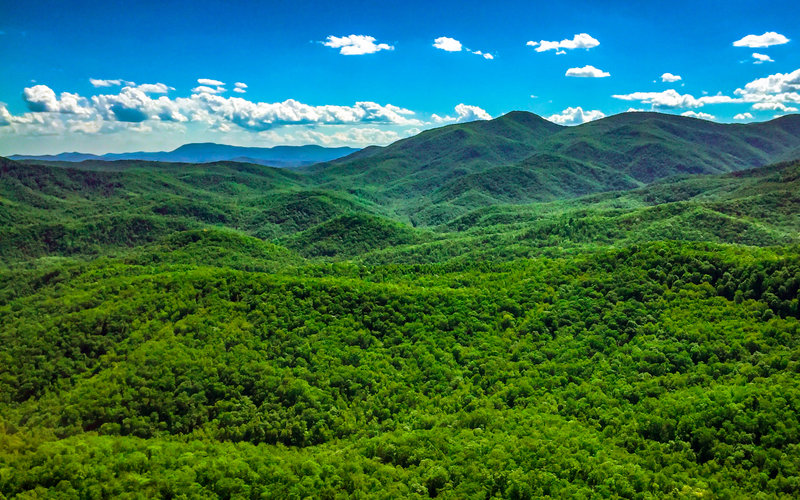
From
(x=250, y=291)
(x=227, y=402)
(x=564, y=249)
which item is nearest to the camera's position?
(x=227, y=402)

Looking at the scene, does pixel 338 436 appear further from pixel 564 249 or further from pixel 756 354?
pixel 564 249

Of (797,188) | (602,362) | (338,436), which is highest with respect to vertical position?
→ (797,188)

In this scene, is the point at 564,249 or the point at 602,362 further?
the point at 564,249

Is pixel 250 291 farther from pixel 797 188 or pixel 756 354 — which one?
pixel 797 188

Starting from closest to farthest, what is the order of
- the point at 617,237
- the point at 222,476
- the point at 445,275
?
1. the point at 222,476
2. the point at 445,275
3. the point at 617,237

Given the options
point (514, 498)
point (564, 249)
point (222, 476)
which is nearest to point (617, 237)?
point (564, 249)

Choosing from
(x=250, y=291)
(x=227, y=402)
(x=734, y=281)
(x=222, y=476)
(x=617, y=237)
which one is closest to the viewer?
(x=222, y=476)

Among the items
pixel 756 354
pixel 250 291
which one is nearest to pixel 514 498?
pixel 756 354

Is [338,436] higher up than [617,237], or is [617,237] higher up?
[617,237]

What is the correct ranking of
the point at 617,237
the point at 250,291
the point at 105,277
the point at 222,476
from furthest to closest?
the point at 617,237 < the point at 105,277 < the point at 250,291 < the point at 222,476
